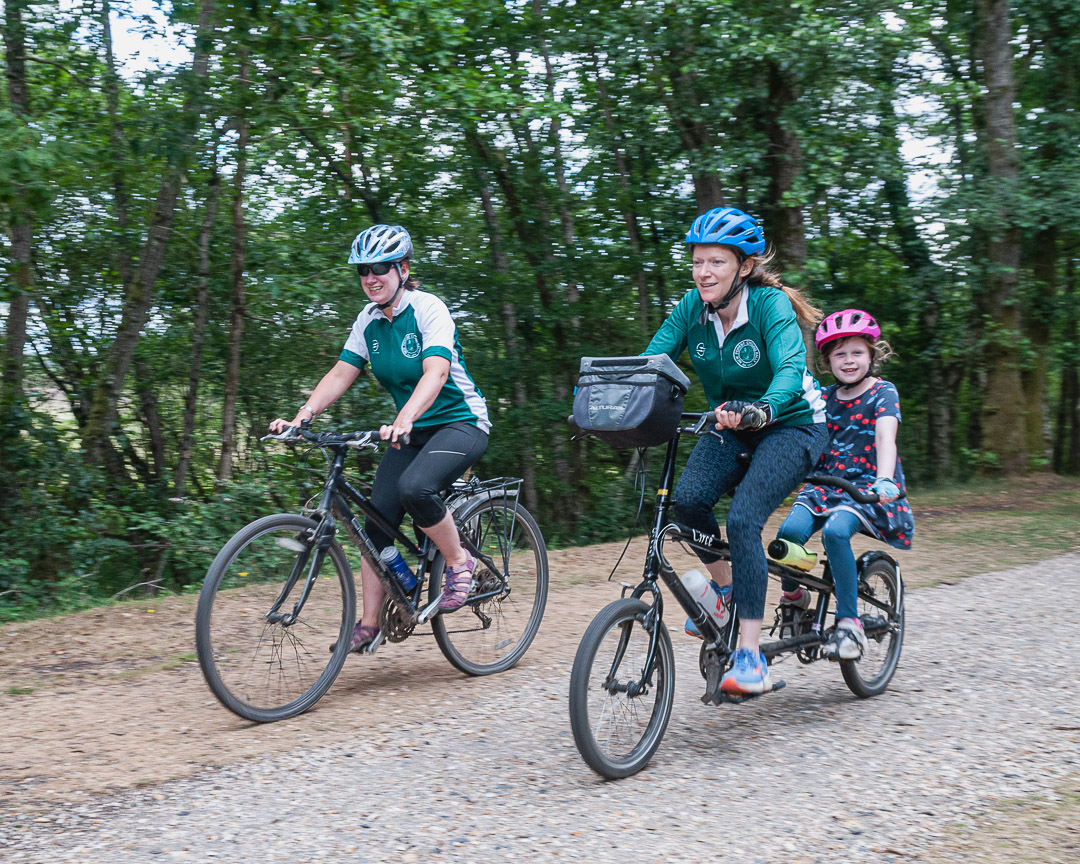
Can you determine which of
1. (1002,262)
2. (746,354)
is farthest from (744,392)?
(1002,262)

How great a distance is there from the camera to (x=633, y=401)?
411cm

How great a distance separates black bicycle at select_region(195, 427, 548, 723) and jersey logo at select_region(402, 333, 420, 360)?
50 centimetres

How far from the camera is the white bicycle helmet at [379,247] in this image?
5.14m

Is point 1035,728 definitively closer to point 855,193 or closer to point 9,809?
point 9,809

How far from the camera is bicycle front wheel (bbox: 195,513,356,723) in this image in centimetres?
456

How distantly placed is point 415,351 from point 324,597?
4.27 feet

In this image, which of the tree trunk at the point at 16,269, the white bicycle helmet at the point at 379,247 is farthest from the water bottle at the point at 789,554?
the tree trunk at the point at 16,269

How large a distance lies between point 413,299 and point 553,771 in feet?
7.94

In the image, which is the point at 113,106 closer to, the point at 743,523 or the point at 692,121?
the point at 692,121

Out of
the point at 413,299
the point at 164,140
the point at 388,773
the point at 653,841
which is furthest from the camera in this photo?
the point at 164,140

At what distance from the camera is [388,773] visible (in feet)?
13.9

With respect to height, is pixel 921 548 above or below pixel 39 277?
below

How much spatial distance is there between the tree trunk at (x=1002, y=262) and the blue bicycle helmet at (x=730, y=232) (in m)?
11.2

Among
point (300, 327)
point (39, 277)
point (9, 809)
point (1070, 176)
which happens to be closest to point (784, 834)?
point (9, 809)
